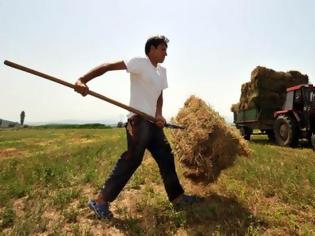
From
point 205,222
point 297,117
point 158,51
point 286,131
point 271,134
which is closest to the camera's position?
point 205,222

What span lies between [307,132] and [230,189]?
24.1 ft

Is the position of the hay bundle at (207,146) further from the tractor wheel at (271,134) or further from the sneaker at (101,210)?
the tractor wheel at (271,134)

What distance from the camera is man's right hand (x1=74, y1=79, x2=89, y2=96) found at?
477cm

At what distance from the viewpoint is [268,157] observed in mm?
8766

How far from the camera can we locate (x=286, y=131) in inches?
515

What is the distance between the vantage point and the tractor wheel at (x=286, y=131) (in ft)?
41.1

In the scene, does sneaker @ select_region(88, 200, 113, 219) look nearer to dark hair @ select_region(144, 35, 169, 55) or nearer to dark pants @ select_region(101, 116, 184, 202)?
dark pants @ select_region(101, 116, 184, 202)

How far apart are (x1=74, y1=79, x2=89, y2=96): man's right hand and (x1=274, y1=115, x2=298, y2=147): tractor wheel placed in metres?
9.18

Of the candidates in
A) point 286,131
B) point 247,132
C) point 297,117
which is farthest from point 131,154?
point 247,132

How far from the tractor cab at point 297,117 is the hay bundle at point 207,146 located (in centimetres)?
726

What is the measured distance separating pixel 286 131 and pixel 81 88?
383 inches

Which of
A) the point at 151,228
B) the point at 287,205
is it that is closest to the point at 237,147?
the point at 287,205

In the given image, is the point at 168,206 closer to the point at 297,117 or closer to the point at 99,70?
the point at 99,70

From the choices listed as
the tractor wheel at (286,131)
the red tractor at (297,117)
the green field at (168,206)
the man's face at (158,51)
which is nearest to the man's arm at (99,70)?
the man's face at (158,51)
